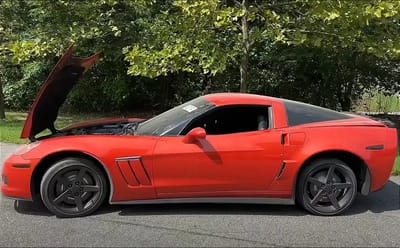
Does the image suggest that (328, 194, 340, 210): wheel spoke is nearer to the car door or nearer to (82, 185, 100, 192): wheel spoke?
the car door

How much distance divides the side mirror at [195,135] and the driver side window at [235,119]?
294 mm

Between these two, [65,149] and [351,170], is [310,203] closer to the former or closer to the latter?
[351,170]

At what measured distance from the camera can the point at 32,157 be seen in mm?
4680

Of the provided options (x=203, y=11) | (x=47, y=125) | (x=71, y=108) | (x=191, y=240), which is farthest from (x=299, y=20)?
(x=71, y=108)

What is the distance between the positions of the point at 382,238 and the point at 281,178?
108cm

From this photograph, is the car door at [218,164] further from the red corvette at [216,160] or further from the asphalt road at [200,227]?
the asphalt road at [200,227]

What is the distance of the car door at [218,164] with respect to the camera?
4.74 metres

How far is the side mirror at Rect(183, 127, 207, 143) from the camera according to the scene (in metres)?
4.67

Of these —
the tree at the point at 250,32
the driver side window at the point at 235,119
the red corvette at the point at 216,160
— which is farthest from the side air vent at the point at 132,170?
the tree at the point at 250,32

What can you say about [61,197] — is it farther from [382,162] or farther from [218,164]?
[382,162]

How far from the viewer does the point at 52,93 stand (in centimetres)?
534

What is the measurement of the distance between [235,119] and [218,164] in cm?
62

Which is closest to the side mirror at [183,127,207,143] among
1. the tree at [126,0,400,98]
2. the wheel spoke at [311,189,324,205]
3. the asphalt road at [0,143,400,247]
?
the asphalt road at [0,143,400,247]

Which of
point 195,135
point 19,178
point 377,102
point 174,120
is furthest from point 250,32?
point 377,102
